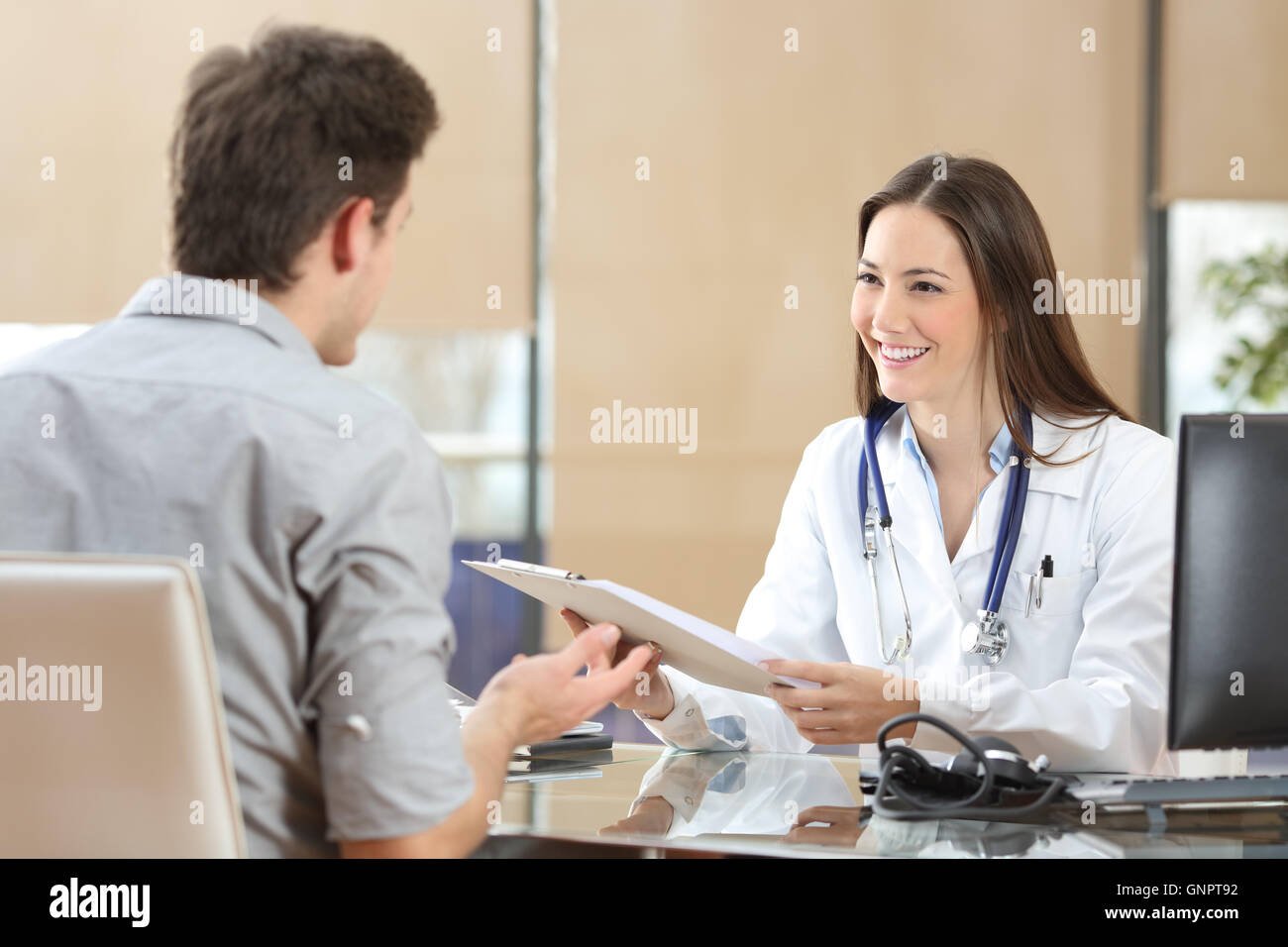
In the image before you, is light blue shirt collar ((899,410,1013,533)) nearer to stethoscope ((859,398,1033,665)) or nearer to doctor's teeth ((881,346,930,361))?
stethoscope ((859,398,1033,665))

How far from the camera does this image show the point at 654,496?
13.7 ft

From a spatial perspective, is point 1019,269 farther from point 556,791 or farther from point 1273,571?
point 556,791

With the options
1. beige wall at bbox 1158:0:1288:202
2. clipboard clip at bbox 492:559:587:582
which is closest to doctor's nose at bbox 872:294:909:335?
clipboard clip at bbox 492:559:587:582

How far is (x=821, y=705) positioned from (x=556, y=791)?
0.38m

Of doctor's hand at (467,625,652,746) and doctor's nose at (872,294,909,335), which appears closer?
doctor's hand at (467,625,652,746)

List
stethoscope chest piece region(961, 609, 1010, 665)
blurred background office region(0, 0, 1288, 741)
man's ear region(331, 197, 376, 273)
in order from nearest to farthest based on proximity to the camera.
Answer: man's ear region(331, 197, 376, 273)
stethoscope chest piece region(961, 609, 1010, 665)
blurred background office region(0, 0, 1288, 741)

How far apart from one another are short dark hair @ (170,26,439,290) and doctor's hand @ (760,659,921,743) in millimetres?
890

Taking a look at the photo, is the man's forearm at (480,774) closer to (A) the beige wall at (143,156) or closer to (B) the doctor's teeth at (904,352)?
(B) the doctor's teeth at (904,352)

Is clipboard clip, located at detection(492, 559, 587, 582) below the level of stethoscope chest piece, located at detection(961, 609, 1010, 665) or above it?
above

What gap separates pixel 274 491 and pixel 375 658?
0.16 metres

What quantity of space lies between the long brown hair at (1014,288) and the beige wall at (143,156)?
2290 mm

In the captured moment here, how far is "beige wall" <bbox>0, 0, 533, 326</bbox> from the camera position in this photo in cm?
418

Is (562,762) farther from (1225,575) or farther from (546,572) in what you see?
(1225,575)
